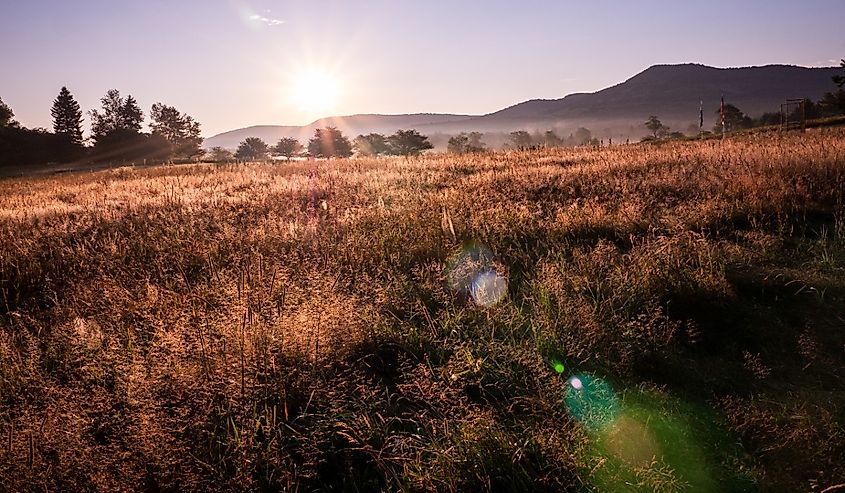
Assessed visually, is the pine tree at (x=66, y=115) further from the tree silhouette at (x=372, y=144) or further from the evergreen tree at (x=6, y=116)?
the tree silhouette at (x=372, y=144)

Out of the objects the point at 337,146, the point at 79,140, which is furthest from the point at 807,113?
the point at 79,140

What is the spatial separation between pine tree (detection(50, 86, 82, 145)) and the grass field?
64.9 meters

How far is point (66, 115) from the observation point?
58094mm

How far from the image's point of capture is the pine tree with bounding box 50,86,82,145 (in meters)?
57.6

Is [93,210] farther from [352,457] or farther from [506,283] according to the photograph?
[352,457]

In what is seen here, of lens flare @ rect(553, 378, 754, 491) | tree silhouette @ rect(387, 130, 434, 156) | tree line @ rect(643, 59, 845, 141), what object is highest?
tree silhouette @ rect(387, 130, 434, 156)

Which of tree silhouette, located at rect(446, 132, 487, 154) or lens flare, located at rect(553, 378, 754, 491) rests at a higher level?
tree silhouette, located at rect(446, 132, 487, 154)

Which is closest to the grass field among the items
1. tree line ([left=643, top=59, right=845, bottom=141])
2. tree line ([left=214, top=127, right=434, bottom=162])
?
tree line ([left=643, top=59, right=845, bottom=141])

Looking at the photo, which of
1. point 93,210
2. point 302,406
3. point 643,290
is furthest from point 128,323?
point 93,210

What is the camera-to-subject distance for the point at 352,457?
240 centimetres

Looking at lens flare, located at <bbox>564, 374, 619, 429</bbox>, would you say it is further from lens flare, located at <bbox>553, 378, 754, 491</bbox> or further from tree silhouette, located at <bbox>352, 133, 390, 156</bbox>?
tree silhouette, located at <bbox>352, 133, 390, 156</bbox>

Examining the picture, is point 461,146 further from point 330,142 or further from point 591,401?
point 591,401

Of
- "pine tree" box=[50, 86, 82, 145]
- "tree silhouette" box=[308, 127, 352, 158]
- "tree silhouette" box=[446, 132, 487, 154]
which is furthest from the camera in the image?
"tree silhouette" box=[308, 127, 352, 158]

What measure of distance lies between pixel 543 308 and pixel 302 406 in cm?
184
